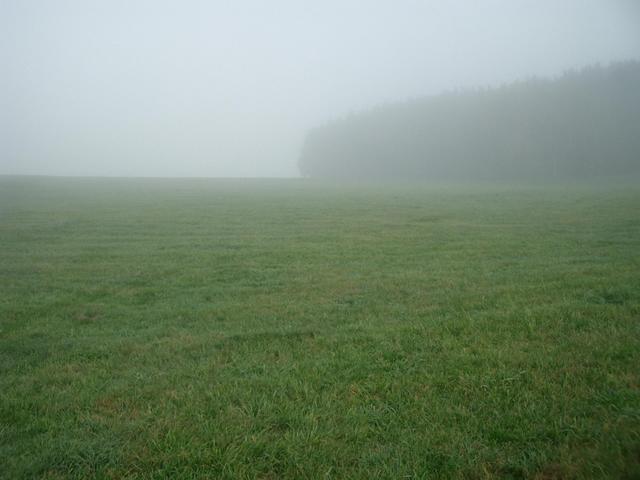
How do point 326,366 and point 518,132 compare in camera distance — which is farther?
point 518,132

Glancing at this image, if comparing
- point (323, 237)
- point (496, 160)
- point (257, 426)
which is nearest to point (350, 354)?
point (257, 426)

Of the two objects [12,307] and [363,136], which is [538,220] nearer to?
[12,307]

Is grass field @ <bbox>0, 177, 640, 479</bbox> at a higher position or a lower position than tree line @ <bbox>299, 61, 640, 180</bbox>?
lower

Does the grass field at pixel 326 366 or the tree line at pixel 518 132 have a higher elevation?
the tree line at pixel 518 132

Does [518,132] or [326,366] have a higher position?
[518,132]

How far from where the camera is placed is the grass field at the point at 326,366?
400cm

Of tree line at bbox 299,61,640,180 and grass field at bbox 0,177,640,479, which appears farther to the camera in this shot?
tree line at bbox 299,61,640,180

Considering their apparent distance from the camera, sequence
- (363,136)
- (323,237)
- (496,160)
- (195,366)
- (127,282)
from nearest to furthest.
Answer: (195,366) → (127,282) → (323,237) → (496,160) → (363,136)

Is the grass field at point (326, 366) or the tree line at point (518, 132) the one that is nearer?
the grass field at point (326, 366)

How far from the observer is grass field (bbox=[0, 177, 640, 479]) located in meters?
4.00

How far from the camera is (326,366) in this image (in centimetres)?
581

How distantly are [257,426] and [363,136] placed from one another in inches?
3838

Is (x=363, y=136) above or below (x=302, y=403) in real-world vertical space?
above

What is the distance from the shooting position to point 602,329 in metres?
6.43
